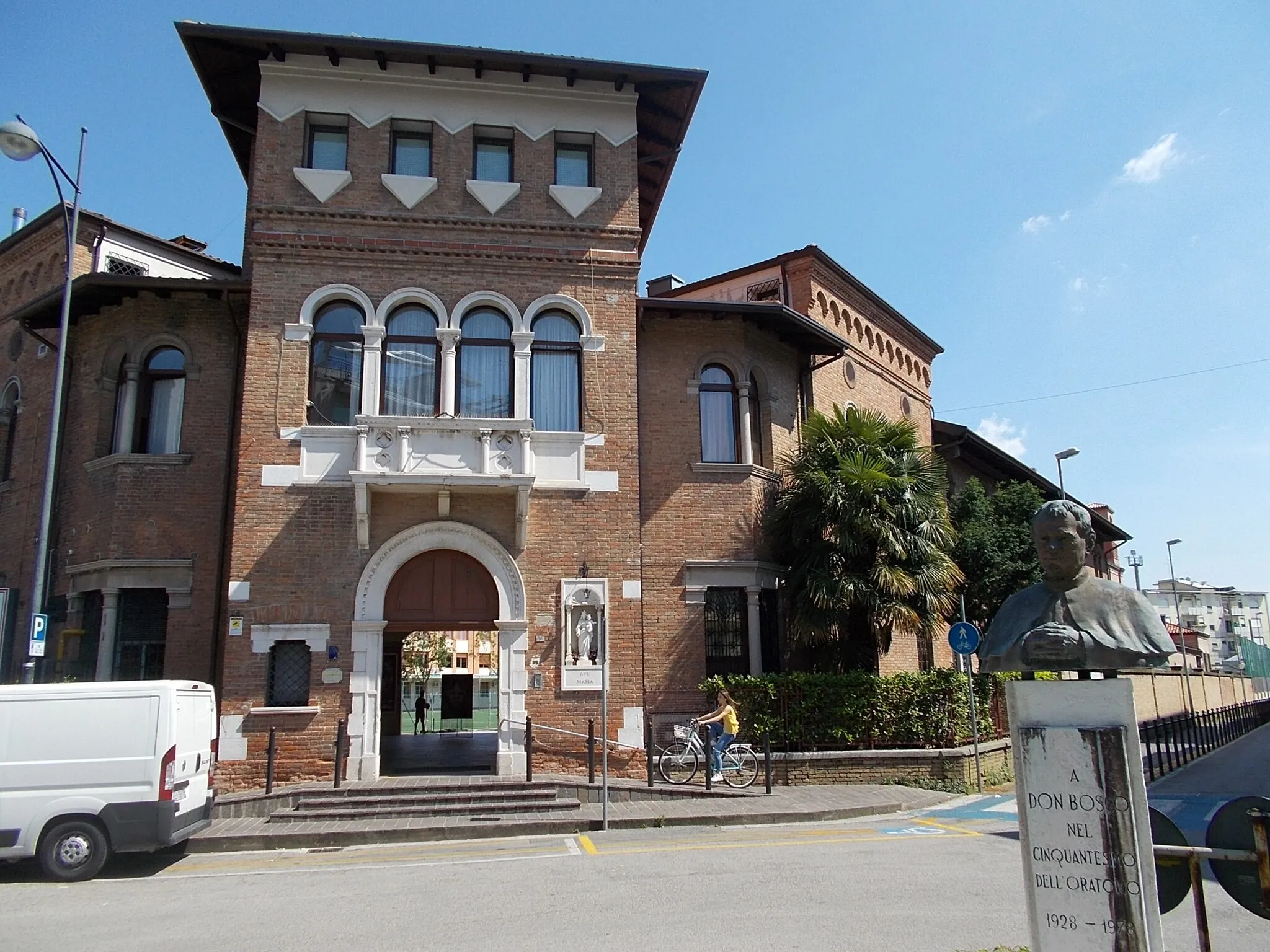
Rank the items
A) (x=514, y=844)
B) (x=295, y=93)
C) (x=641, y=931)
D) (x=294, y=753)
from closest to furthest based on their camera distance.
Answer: (x=641, y=931)
(x=514, y=844)
(x=294, y=753)
(x=295, y=93)

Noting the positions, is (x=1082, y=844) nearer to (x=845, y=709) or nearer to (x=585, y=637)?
(x=585, y=637)

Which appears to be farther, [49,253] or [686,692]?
[49,253]

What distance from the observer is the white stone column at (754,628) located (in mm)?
17688

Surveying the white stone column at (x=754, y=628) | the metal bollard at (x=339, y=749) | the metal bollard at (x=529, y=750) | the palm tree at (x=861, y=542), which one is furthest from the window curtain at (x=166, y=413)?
the palm tree at (x=861, y=542)

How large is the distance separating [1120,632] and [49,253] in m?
22.0

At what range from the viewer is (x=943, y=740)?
662 inches

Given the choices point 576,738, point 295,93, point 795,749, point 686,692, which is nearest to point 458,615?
point 576,738

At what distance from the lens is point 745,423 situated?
1856 centimetres

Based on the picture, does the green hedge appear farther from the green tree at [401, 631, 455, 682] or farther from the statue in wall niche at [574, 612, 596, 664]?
the green tree at [401, 631, 455, 682]

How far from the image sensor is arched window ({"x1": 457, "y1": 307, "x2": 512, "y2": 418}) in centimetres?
1666

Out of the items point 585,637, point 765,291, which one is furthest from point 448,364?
point 765,291

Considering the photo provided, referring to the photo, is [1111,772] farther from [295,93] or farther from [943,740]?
[295,93]

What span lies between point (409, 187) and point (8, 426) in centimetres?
1007

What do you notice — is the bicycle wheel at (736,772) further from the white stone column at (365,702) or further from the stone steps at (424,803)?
the white stone column at (365,702)
